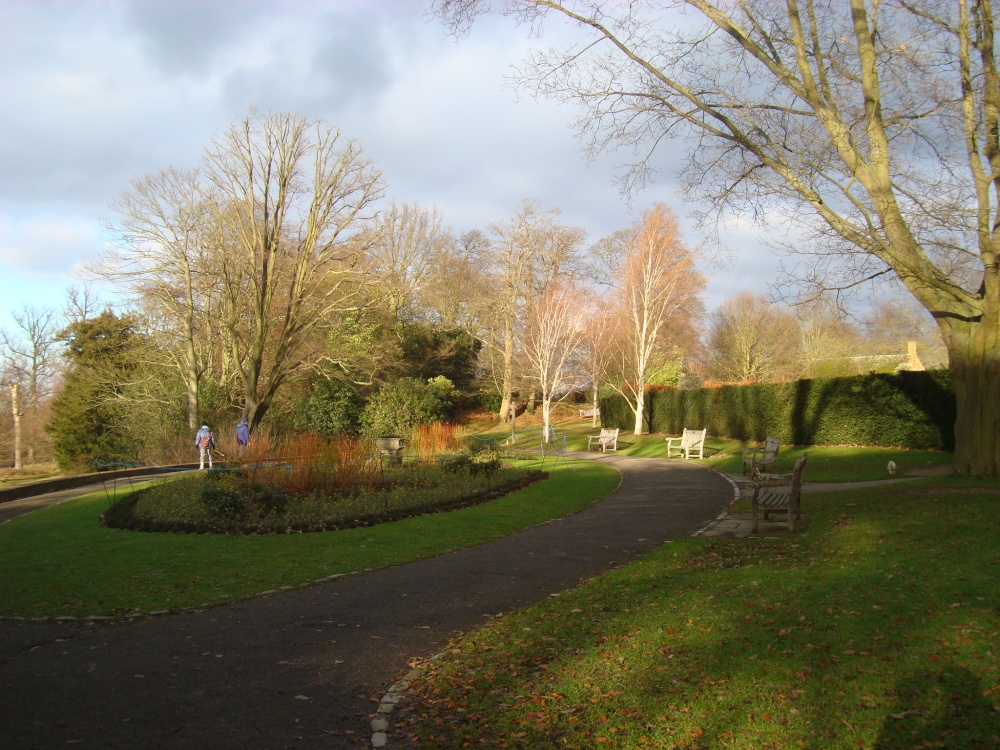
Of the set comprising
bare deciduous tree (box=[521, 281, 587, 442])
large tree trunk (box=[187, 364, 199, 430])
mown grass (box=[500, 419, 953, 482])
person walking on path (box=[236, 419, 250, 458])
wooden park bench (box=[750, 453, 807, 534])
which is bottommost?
mown grass (box=[500, 419, 953, 482])

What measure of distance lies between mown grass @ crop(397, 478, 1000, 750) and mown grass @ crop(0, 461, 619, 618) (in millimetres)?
3446

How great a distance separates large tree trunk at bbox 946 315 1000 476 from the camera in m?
12.4

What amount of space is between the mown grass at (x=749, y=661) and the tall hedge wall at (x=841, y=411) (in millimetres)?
13666

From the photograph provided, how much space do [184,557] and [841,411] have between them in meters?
19.6

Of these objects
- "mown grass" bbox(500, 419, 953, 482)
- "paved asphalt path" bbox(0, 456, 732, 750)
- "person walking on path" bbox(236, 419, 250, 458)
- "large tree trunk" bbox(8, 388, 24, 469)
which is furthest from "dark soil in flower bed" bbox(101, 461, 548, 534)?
"large tree trunk" bbox(8, 388, 24, 469)

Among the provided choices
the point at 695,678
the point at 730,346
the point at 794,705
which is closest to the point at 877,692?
the point at 794,705

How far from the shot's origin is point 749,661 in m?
4.59

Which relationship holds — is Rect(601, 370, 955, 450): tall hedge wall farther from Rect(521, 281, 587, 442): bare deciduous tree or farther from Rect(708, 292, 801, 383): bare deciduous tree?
Rect(708, 292, 801, 383): bare deciduous tree

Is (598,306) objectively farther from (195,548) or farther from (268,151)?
(195,548)

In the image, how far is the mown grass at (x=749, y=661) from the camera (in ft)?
12.3

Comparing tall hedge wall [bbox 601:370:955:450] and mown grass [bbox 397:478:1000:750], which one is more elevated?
tall hedge wall [bbox 601:370:955:450]

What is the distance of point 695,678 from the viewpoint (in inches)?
175

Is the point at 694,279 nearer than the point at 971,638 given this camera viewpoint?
No

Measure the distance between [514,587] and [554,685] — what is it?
3149 mm
